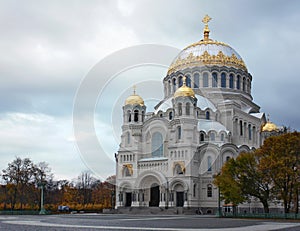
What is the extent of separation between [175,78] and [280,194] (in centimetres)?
3351

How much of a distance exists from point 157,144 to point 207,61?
16340 mm

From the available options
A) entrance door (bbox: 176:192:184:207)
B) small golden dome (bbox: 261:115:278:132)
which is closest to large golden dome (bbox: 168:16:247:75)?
small golden dome (bbox: 261:115:278:132)

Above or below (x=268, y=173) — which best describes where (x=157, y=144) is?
above

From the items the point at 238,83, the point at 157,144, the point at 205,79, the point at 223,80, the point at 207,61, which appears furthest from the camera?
the point at 238,83

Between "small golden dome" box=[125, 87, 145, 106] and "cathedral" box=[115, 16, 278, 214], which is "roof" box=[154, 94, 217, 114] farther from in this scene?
"small golden dome" box=[125, 87, 145, 106]

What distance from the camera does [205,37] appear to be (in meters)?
78.1

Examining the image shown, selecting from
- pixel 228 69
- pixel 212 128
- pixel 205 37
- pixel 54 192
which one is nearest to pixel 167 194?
pixel 212 128

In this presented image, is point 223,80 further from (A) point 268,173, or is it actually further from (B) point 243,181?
(A) point 268,173

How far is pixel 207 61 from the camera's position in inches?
2820

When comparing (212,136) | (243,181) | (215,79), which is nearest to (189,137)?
(212,136)

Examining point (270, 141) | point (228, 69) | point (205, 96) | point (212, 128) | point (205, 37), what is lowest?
point (270, 141)

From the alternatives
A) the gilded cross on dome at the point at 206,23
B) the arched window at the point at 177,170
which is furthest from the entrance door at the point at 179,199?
the gilded cross on dome at the point at 206,23

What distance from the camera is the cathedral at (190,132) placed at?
5925 centimetres

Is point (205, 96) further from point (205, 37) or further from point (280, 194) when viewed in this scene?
point (280, 194)
